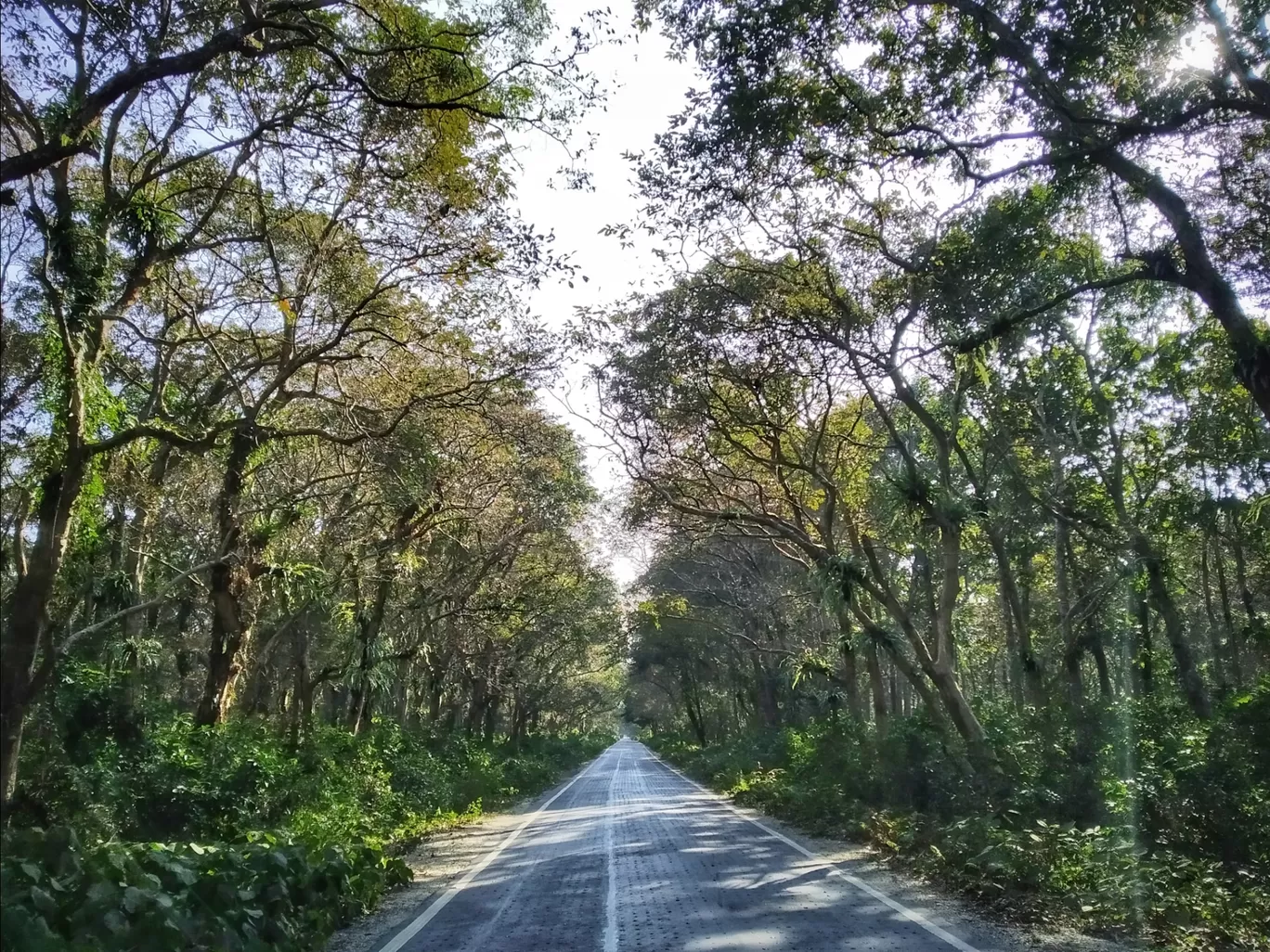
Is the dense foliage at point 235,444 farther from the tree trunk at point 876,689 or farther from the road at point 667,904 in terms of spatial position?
the tree trunk at point 876,689

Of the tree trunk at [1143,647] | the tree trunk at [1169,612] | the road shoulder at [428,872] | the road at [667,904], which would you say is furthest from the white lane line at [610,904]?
the tree trunk at [1143,647]

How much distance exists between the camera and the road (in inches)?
304

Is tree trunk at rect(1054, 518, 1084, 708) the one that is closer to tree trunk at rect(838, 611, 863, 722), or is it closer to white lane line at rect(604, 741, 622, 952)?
tree trunk at rect(838, 611, 863, 722)

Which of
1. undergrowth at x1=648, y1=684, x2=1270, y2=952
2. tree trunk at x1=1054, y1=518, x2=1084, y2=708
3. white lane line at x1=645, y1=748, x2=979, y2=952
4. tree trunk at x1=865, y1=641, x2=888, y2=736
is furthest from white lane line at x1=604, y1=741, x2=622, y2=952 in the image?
tree trunk at x1=1054, y1=518, x2=1084, y2=708

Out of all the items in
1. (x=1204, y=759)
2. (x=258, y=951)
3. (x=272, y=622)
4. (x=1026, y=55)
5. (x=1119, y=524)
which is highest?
(x=1026, y=55)

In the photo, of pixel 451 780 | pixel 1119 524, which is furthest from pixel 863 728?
pixel 451 780

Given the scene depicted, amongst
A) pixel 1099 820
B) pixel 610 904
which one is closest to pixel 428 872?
pixel 610 904

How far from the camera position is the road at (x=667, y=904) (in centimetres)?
771

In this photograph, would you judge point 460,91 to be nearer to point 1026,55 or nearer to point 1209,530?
point 1026,55

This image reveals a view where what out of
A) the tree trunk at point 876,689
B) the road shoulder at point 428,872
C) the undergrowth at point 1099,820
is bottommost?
the road shoulder at point 428,872

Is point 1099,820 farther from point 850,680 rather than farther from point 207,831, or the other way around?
point 850,680

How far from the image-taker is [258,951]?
6.57 m

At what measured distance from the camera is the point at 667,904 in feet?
30.9

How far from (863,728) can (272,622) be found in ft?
49.7
